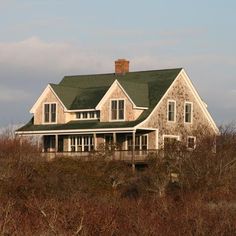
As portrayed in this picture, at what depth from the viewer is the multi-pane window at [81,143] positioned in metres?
59.9

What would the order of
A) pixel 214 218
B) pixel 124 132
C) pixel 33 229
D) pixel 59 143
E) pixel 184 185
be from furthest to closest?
1. pixel 59 143
2. pixel 124 132
3. pixel 184 185
4. pixel 214 218
5. pixel 33 229

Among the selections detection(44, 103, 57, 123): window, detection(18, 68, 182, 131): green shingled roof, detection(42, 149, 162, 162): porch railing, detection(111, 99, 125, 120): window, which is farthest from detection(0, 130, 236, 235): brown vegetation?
detection(111, 99, 125, 120): window

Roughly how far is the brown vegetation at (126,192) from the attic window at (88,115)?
15.5 feet

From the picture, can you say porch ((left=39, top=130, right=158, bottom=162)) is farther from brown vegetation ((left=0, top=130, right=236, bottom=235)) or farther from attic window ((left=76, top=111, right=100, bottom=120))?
brown vegetation ((left=0, top=130, right=236, bottom=235))

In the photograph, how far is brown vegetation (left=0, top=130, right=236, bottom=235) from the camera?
32500 millimetres

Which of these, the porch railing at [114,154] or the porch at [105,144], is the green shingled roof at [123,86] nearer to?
the porch at [105,144]

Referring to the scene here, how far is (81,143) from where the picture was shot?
60438 mm

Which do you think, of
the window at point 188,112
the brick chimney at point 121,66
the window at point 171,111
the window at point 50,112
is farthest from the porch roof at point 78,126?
the brick chimney at point 121,66

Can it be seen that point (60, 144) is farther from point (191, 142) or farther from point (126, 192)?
point (126, 192)

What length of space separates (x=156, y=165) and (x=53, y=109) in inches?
556

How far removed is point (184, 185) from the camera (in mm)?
47469

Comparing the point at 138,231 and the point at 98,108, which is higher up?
the point at 98,108

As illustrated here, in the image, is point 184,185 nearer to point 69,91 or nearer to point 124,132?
point 124,132

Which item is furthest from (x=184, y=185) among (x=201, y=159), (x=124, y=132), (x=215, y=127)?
(x=215, y=127)
